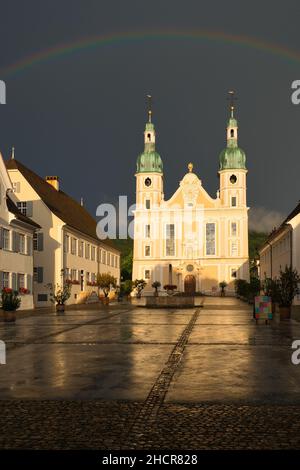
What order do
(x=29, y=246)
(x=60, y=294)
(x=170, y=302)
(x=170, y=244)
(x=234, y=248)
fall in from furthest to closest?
(x=170, y=244)
(x=234, y=248)
(x=170, y=302)
(x=29, y=246)
(x=60, y=294)

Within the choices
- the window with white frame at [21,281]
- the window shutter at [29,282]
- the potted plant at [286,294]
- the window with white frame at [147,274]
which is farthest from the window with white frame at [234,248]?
the potted plant at [286,294]

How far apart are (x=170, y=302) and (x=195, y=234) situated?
1715 inches

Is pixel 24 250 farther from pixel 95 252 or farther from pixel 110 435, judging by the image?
pixel 110 435

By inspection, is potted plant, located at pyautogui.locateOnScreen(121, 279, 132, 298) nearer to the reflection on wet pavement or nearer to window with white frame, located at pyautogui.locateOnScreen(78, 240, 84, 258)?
window with white frame, located at pyautogui.locateOnScreen(78, 240, 84, 258)

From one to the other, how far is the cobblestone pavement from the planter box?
2619cm

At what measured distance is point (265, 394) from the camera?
30.6ft

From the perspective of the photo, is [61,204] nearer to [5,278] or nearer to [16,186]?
[16,186]

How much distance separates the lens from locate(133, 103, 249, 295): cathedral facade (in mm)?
86188

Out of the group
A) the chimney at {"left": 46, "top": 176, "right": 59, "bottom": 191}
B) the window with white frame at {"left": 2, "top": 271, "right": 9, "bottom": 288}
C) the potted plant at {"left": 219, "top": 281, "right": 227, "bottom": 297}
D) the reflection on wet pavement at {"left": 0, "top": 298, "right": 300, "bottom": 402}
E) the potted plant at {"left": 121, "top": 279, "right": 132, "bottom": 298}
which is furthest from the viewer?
the potted plant at {"left": 219, "top": 281, "right": 227, "bottom": 297}

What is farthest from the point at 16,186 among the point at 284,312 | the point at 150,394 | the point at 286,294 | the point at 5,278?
the point at 150,394

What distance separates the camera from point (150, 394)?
930 centimetres

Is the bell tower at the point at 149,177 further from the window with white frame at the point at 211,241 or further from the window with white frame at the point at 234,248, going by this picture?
the window with white frame at the point at 234,248

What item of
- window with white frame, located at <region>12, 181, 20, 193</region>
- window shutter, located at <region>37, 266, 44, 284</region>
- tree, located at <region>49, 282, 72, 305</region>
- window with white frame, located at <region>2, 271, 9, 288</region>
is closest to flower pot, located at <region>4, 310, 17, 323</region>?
tree, located at <region>49, 282, 72, 305</region>
